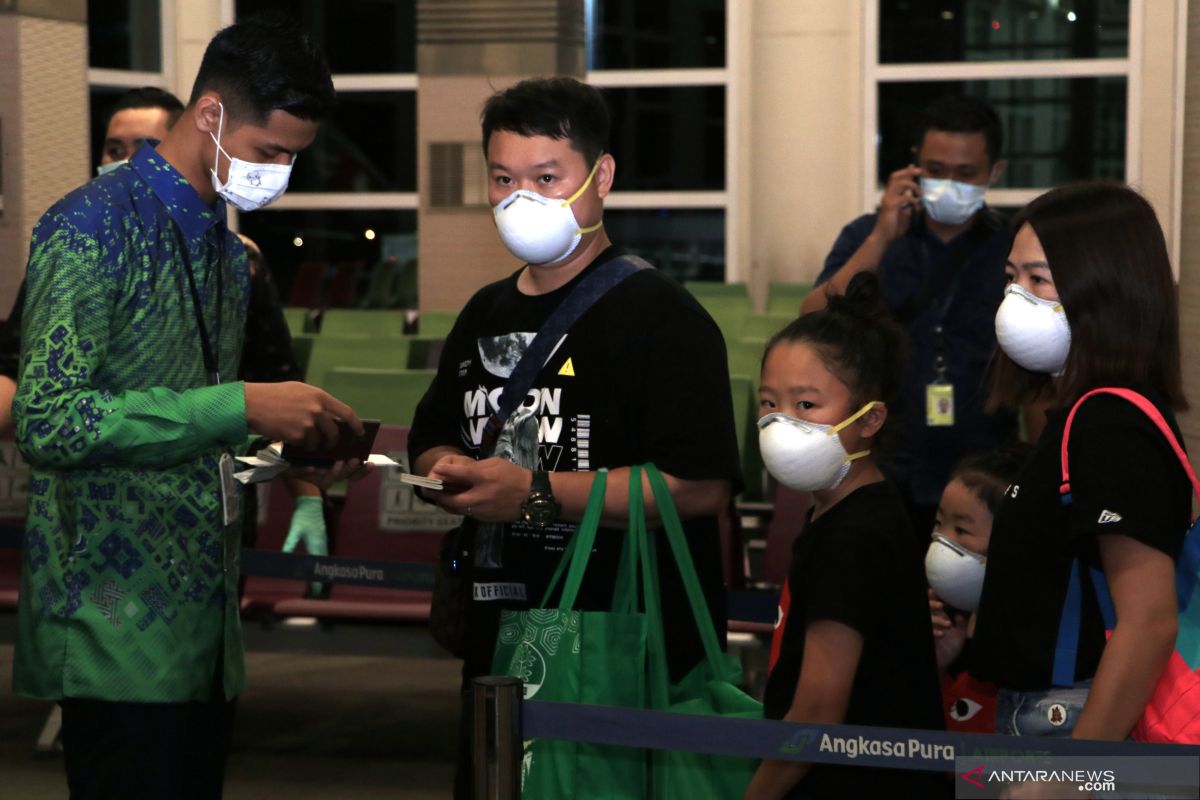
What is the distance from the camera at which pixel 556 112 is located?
2537 mm

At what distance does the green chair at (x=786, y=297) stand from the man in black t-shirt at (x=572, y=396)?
733cm

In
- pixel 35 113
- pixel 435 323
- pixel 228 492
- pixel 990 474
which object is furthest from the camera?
pixel 35 113

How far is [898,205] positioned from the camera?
13.9 feet

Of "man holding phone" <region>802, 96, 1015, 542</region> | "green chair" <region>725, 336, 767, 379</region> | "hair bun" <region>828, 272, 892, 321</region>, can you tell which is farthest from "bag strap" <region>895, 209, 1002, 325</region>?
"green chair" <region>725, 336, 767, 379</region>

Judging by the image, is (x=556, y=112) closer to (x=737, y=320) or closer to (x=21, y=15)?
(x=737, y=320)

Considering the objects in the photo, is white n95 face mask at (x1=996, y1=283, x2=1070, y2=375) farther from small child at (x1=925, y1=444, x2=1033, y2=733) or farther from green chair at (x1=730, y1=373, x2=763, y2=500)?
green chair at (x1=730, y1=373, x2=763, y2=500)

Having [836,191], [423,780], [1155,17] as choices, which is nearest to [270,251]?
[836,191]

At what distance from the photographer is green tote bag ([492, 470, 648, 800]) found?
2.37 metres

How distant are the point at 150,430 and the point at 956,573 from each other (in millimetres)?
1568

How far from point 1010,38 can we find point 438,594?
1312cm

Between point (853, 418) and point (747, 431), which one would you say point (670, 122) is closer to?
point (747, 431)

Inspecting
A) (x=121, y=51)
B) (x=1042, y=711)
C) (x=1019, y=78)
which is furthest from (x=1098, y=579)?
(x=121, y=51)

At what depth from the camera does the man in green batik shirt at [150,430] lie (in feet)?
6.93

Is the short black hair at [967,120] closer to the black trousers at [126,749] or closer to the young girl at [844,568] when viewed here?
the young girl at [844,568]
